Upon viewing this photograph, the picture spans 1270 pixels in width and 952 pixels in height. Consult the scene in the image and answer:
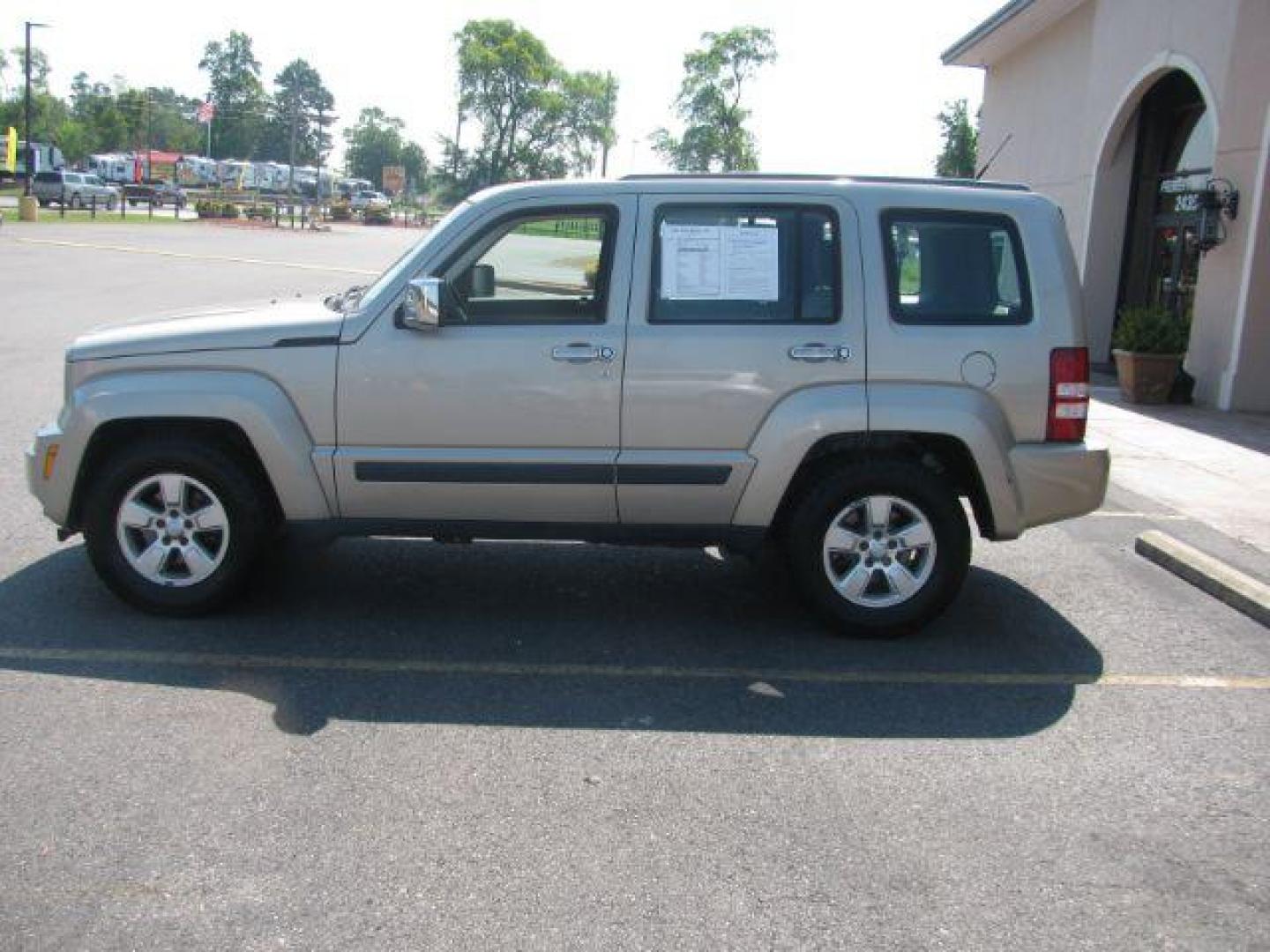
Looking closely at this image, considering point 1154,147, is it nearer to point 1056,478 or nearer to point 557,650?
point 1056,478

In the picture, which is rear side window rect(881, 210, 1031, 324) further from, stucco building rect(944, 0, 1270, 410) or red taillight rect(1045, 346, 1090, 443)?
stucco building rect(944, 0, 1270, 410)

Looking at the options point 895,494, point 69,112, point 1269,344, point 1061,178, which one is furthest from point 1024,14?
point 69,112

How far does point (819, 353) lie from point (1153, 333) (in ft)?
33.6

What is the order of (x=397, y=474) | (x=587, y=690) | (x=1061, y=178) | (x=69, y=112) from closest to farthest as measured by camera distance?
(x=587, y=690) < (x=397, y=474) < (x=1061, y=178) < (x=69, y=112)

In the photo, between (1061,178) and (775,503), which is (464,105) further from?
(775,503)

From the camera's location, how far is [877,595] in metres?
5.57

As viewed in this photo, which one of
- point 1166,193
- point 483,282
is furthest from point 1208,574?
point 1166,193

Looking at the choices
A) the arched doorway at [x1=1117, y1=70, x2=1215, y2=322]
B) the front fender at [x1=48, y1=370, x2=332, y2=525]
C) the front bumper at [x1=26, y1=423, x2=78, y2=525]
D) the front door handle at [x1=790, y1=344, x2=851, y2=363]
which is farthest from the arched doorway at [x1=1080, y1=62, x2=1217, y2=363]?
the front bumper at [x1=26, y1=423, x2=78, y2=525]

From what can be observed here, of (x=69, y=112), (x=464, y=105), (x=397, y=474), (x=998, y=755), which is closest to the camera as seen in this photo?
(x=998, y=755)

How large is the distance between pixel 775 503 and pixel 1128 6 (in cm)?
1388

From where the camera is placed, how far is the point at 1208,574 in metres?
6.61

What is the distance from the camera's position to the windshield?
538 centimetres

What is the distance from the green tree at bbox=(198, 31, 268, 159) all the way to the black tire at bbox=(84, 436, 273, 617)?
492ft

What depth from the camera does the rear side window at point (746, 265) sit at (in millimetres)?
5406
